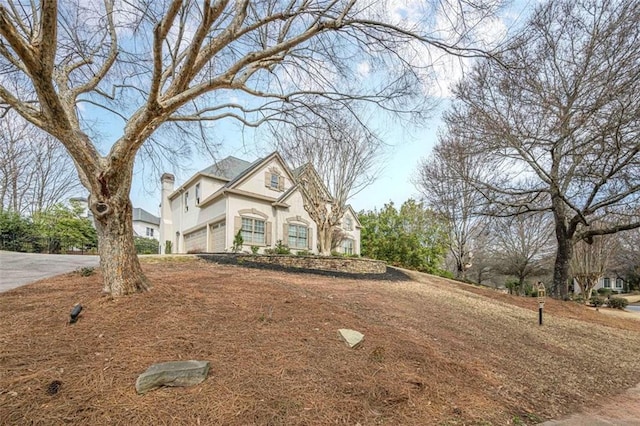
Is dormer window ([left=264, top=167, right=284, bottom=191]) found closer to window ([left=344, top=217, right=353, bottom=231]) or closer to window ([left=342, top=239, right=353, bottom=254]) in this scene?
window ([left=344, top=217, right=353, bottom=231])

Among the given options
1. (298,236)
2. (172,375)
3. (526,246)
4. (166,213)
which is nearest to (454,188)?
(298,236)

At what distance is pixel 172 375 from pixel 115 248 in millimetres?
2492

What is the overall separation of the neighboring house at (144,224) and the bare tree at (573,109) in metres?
37.5

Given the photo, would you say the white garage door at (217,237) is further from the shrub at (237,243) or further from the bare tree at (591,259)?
the bare tree at (591,259)

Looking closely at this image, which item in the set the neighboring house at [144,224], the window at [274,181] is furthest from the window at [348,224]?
the neighboring house at [144,224]

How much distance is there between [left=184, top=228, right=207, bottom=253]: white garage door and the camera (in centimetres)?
1943

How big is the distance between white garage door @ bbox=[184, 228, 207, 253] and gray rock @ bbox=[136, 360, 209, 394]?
1685 cm

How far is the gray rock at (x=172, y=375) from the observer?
2.80 metres

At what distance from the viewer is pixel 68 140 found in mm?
4285

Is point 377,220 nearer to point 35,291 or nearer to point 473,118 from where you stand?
point 473,118

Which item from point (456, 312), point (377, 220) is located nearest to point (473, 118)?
point (456, 312)

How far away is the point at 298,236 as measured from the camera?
19.8 meters

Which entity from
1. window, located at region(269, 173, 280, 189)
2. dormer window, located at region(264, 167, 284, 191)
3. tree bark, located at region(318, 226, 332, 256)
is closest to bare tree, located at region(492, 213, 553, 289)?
tree bark, located at region(318, 226, 332, 256)

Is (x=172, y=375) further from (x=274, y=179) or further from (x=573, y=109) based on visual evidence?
(x=274, y=179)
